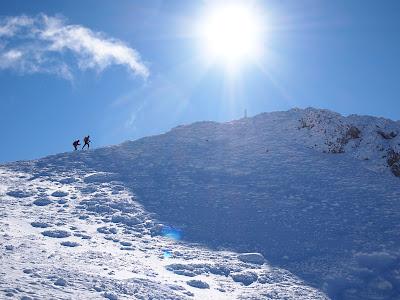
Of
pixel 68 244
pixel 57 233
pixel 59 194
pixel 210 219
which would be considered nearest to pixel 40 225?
pixel 57 233

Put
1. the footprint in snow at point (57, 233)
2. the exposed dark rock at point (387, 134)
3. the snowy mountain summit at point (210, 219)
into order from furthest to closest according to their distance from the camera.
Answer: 1. the exposed dark rock at point (387, 134)
2. the footprint in snow at point (57, 233)
3. the snowy mountain summit at point (210, 219)

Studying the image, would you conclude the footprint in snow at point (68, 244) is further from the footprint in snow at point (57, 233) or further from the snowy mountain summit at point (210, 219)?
the footprint in snow at point (57, 233)

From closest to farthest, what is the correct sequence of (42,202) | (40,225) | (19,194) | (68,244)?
(68,244) < (40,225) < (42,202) < (19,194)

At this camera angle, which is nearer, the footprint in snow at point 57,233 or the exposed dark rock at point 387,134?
the footprint in snow at point 57,233

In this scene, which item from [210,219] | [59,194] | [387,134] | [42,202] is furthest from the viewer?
[387,134]

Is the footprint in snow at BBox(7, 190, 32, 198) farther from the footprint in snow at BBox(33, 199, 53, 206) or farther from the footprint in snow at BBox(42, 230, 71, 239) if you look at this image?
the footprint in snow at BBox(42, 230, 71, 239)

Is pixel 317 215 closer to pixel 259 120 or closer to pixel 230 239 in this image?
pixel 230 239

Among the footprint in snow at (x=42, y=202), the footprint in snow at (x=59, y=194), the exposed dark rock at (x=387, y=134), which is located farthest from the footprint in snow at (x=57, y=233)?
the exposed dark rock at (x=387, y=134)

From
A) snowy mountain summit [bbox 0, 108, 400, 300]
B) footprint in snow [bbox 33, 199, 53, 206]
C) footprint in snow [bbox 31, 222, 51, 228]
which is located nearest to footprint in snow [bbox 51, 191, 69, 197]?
snowy mountain summit [bbox 0, 108, 400, 300]

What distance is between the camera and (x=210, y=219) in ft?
46.9

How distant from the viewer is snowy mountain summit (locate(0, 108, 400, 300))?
1003 centimetres

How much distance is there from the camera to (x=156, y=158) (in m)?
20.8

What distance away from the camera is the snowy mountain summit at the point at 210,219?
10031mm

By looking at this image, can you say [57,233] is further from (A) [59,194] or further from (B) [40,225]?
(A) [59,194]
